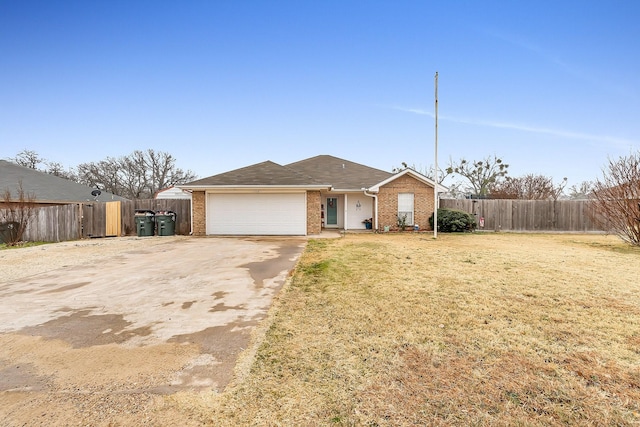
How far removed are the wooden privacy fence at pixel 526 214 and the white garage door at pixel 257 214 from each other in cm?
909

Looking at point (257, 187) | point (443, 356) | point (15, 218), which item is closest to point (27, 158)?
point (15, 218)

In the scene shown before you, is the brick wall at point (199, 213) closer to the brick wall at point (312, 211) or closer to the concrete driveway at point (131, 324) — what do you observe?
the brick wall at point (312, 211)

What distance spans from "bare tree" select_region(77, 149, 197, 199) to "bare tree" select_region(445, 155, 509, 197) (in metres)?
40.4

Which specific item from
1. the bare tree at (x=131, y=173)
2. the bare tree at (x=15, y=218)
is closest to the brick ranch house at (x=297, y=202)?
the bare tree at (x=15, y=218)

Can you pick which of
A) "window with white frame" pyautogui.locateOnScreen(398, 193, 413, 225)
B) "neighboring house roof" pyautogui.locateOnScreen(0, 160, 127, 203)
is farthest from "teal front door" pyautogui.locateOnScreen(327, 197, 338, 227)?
"neighboring house roof" pyautogui.locateOnScreen(0, 160, 127, 203)

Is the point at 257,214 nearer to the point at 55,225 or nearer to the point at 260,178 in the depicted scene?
the point at 260,178

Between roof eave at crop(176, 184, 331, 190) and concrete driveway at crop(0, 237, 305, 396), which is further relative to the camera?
roof eave at crop(176, 184, 331, 190)

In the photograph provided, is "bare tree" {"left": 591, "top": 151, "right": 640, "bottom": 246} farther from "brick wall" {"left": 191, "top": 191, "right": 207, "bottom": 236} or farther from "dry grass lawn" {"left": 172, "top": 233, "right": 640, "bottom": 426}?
"brick wall" {"left": 191, "top": 191, "right": 207, "bottom": 236}

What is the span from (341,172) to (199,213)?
9.23m

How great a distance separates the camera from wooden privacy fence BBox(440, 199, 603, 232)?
17.3m

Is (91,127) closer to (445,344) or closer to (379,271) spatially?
(379,271)

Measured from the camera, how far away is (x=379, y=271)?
6453mm

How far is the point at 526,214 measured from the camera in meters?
17.4

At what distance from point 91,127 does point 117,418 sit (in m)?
28.2
